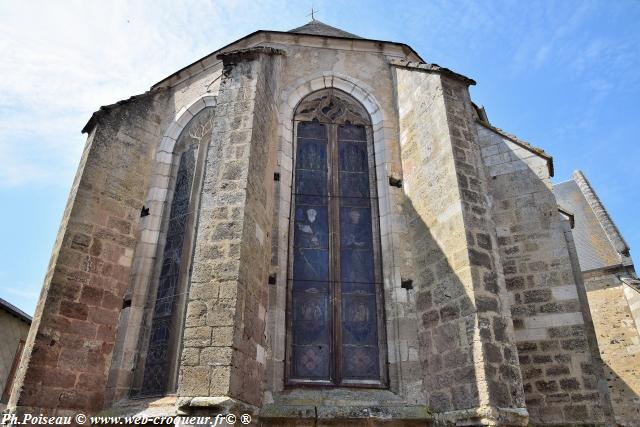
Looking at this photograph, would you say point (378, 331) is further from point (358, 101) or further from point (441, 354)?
point (358, 101)

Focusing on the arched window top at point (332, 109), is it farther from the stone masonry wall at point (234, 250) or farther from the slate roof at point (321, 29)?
the slate roof at point (321, 29)

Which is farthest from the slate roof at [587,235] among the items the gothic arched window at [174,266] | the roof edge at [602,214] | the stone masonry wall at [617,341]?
the gothic arched window at [174,266]

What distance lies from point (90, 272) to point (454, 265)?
4.15 m

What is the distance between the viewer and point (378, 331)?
506 centimetres

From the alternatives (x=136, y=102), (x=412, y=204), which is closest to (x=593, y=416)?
(x=412, y=204)

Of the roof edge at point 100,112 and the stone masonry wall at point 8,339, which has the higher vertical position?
the roof edge at point 100,112

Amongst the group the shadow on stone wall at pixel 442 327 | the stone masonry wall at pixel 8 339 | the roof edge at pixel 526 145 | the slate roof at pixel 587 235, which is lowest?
the shadow on stone wall at pixel 442 327

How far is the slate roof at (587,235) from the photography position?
1370 centimetres

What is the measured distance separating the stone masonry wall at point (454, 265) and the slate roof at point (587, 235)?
8067 mm

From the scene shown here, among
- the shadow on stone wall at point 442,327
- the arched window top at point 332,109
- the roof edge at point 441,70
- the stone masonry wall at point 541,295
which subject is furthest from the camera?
the arched window top at point 332,109

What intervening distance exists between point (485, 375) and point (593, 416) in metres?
1.90

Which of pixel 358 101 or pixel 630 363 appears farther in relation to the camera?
pixel 630 363

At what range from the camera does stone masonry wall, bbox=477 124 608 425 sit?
5020mm

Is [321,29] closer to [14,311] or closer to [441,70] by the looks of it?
[441,70]
